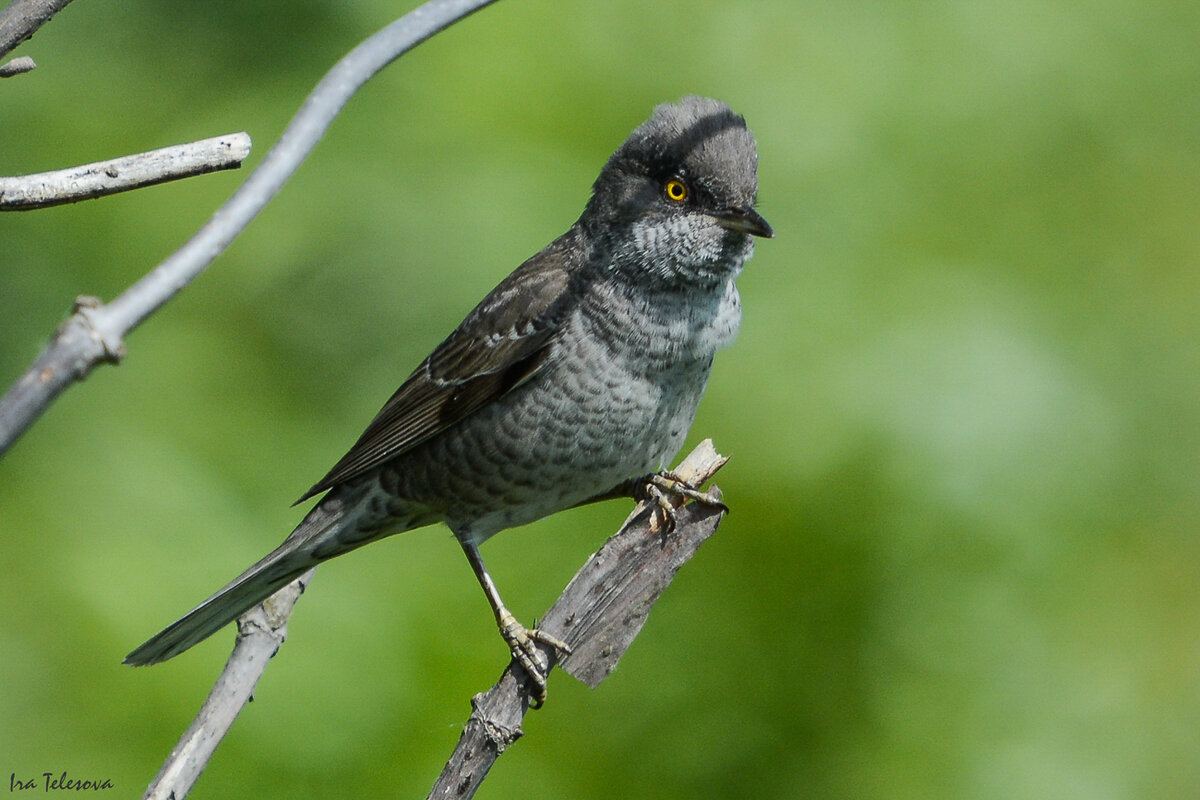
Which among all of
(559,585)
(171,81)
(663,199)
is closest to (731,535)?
(559,585)

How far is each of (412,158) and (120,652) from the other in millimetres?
2083

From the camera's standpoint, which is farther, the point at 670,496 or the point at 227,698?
the point at 670,496

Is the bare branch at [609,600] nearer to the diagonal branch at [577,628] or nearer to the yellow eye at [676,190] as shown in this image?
the diagonal branch at [577,628]

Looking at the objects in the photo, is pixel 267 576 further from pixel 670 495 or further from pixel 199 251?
pixel 199 251

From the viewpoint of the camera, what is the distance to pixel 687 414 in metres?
3.52

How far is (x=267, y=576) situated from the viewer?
11.4 feet

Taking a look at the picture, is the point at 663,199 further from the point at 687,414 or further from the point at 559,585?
the point at 559,585

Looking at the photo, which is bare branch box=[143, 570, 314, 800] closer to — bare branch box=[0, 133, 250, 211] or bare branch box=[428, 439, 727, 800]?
bare branch box=[428, 439, 727, 800]

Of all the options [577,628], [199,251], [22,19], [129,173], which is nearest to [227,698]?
[577,628]

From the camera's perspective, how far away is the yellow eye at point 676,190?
11.0ft

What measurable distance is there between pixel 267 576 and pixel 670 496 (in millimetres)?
1239

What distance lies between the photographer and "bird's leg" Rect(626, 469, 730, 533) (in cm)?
288

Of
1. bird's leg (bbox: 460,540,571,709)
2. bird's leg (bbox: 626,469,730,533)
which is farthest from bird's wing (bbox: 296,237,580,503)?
bird's leg (bbox: 626,469,730,533)

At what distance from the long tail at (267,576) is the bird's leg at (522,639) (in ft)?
1.29
